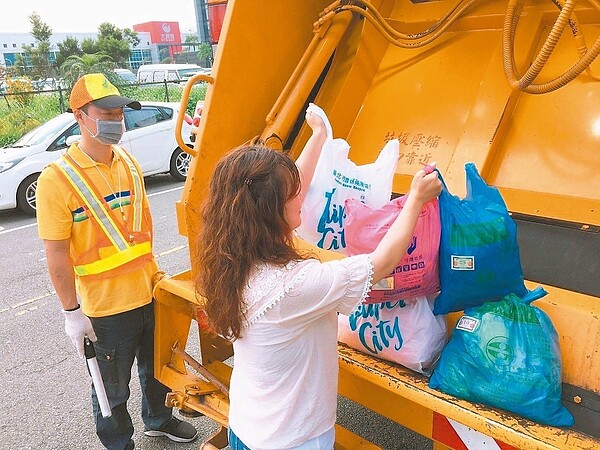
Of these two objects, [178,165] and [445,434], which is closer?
[445,434]

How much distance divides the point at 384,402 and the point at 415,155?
101 centimetres

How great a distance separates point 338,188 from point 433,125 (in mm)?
714

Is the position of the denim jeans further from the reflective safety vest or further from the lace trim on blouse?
the lace trim on blouse

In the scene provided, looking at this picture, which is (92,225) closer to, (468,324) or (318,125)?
(318,125)

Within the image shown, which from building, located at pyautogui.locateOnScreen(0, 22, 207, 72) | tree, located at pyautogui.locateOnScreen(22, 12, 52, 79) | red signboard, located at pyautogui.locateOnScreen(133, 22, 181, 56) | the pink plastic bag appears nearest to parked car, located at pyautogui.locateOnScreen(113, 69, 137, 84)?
A: tree, located at pyautogui.locateOnScreen(22, 12, 52, 79)

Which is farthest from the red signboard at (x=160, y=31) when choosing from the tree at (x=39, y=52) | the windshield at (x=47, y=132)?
the windshield at (x=47, y=132)

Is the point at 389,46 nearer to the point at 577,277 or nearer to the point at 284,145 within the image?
the point at 284,145

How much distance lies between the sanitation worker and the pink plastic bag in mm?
1074

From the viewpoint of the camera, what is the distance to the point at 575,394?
4.73 feet

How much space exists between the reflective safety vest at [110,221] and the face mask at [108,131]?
5.3 inches

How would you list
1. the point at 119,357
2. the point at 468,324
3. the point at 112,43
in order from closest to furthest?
the point at 468,324 → the point at 119,357 → the point at 112,43

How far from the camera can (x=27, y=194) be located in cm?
745

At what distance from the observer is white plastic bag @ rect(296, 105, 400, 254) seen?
5.61ft

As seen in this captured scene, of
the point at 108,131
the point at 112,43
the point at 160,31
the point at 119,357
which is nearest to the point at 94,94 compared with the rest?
the point at 108,131
